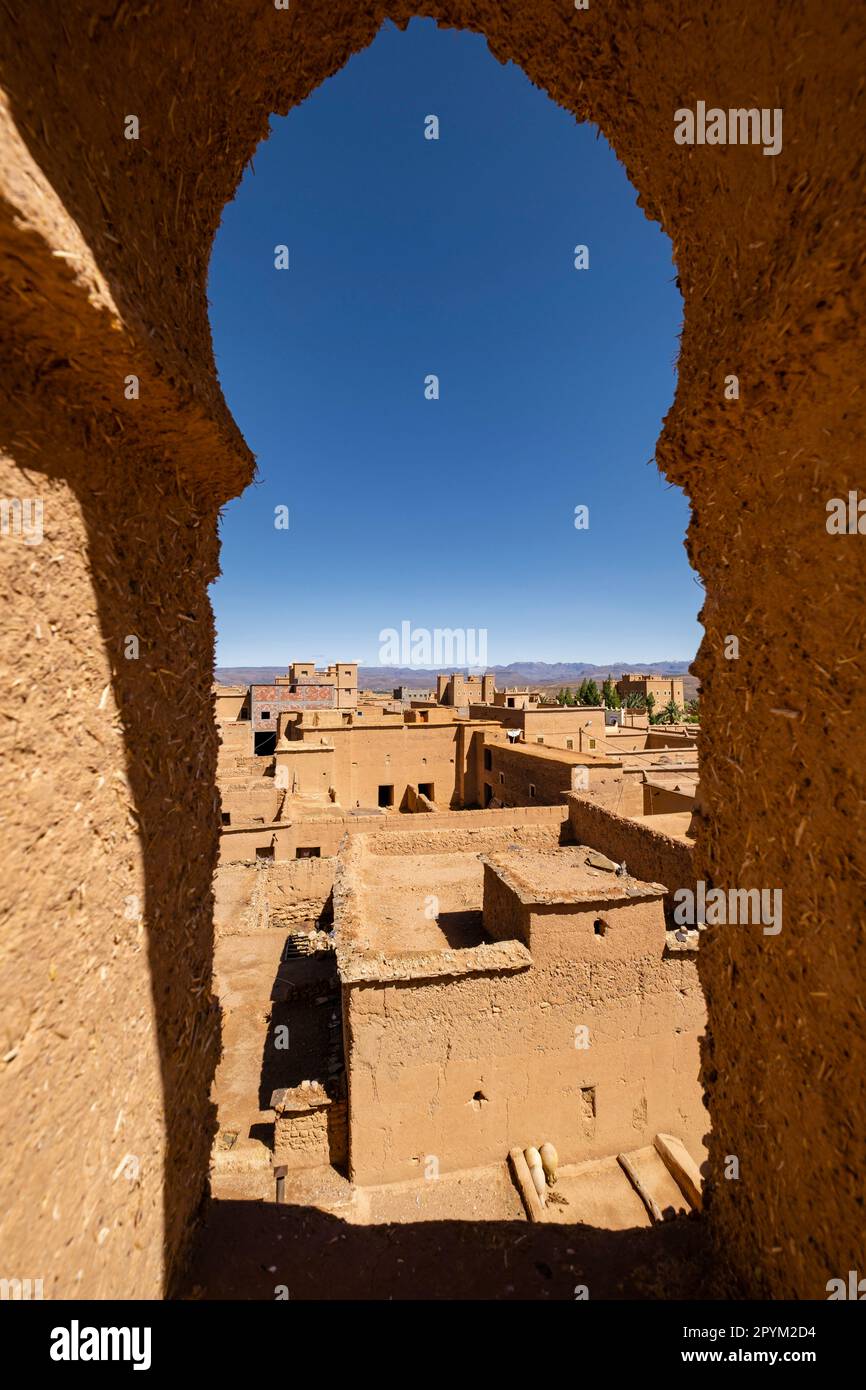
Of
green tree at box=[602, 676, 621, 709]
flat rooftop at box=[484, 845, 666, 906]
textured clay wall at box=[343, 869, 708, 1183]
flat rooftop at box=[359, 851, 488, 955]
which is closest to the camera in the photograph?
textured clay wall at box=[343, 869, 708, 1183]

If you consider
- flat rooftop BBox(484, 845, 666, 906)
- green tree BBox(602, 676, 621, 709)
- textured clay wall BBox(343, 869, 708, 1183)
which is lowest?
textured clay wall BBox(343, 869, 708, 1183)

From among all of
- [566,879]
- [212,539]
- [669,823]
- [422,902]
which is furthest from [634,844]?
[212,539]

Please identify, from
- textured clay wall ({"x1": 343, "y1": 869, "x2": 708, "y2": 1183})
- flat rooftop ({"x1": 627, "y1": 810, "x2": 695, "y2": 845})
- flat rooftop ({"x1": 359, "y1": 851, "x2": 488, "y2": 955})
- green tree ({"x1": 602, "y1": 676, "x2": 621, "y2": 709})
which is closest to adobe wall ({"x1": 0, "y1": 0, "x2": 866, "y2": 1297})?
textured clay wall ({"x1": 343, "y1": 869, "x2": 708, "y2": 1183})

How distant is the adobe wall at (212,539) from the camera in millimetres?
1649

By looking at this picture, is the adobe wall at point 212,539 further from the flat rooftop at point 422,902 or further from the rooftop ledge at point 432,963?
the flat rooftop at point 422,902

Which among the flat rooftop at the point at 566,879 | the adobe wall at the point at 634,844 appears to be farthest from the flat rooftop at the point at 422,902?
the adobe wall at the point at 634,844

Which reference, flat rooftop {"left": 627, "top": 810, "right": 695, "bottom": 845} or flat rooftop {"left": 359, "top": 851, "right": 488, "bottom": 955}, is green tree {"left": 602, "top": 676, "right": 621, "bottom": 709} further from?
flat rooftop {"left": 359, "top": 851, "right": 488, "bottom": 955}

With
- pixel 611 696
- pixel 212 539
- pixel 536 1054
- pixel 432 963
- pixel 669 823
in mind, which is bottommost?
pixel 536 1054

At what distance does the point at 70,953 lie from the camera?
70.7 inches

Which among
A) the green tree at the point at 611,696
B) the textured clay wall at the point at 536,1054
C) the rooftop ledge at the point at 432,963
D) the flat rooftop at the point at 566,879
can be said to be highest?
the green tree at the point at 611,696

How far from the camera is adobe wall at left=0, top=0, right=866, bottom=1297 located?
5.41 ft

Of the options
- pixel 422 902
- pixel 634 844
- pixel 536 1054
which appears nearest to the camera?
pixel 536 1054

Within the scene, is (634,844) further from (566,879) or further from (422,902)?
(422,902)

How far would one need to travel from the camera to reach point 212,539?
312 centimetres
